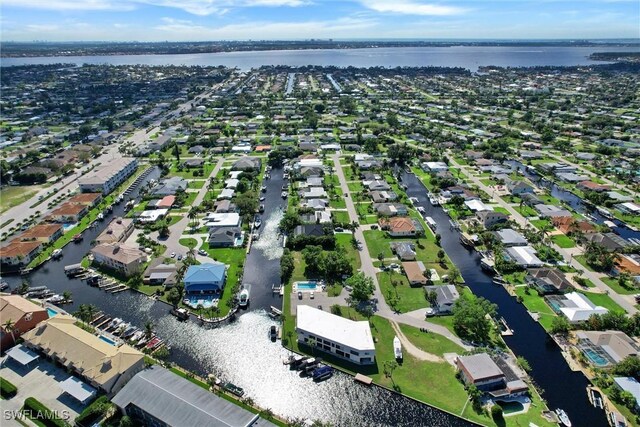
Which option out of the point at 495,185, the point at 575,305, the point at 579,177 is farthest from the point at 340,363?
the point at 579,177

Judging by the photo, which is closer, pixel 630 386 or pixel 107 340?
pixel 630 386

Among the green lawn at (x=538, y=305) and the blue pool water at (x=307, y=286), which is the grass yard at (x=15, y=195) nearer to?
the blue pool water at (x=307, y=286)

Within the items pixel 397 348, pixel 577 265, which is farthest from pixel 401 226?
pixel 397 348

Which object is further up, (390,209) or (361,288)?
(361,288)

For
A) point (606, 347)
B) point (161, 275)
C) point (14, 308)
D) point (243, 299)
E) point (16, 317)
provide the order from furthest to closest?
point (161, 275) → point (243, 299) → point (14, 308) → point (16, 317) → point (606, 347)

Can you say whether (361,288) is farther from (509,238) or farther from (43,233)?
(43,233)

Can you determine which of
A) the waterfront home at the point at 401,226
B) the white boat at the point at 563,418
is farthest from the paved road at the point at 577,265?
the white boat at the point at 563,418

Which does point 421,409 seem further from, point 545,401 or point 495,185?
point 495,185

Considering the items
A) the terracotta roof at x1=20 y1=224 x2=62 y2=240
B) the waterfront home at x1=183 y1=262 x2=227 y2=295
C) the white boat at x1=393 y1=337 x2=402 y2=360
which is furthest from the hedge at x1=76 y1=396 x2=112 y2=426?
the terracotta roof at x1=20 y1=224 x2=62 y2=240

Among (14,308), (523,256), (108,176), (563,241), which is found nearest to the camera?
(14,308)
